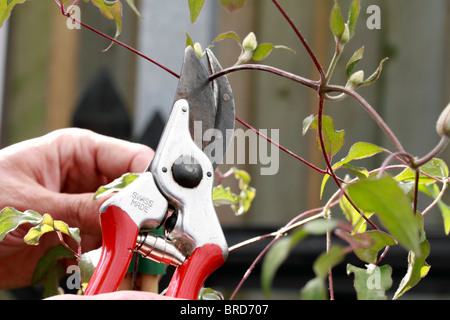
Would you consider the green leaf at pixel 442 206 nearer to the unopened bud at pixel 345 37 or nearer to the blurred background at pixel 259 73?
the unopened bud at pixel 345 37

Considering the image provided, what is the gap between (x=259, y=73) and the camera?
5.26 ft

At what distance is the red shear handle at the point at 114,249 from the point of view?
0.43 m

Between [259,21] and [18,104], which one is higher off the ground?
[259,21]

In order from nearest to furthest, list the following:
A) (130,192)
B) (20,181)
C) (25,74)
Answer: (130,192) → (20,181) → (25,74)

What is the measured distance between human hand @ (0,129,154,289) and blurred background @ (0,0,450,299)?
803mm

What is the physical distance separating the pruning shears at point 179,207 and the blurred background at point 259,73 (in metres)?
1.03

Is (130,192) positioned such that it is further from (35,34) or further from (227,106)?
(35,34)

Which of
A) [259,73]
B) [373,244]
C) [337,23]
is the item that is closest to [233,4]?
[337,23]

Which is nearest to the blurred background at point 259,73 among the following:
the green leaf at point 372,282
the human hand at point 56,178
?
the human hand at point 56,178

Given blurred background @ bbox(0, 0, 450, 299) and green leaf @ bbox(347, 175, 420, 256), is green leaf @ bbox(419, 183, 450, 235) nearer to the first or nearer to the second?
green leaf @ bbox(347, 175, 420, 256)

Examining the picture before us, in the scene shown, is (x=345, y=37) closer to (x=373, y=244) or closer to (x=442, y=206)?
(x=373, y=244)

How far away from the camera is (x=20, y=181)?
0.65m

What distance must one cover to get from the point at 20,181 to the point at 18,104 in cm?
102
